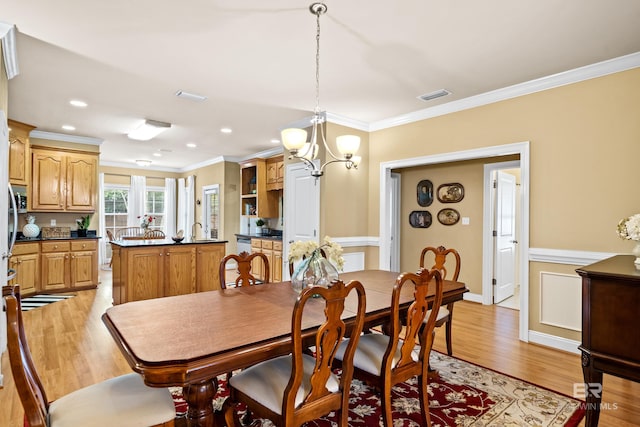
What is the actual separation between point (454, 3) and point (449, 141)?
2.07m

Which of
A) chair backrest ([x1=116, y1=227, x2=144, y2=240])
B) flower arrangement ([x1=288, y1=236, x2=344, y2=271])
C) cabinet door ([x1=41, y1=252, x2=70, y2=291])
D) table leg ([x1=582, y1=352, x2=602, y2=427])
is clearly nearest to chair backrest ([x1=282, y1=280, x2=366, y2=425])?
flower arrangement ([x1=288, y1=236, x2=344, y2=271])

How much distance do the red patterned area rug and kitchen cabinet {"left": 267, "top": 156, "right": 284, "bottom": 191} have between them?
441 centimetres

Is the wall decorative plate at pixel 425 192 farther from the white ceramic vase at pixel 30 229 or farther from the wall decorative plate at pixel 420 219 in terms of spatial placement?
the white ceramic vase at pixel 30 229

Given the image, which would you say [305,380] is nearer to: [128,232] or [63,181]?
[63,181]

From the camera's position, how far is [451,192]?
5.33 meters

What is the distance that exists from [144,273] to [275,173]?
303 cm

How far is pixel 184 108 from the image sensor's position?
14.1ft

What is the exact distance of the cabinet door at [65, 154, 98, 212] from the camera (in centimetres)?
580

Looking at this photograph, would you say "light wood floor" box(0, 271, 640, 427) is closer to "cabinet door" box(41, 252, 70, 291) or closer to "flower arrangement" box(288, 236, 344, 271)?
"cabinet door" box(41, 252, 70, 291)

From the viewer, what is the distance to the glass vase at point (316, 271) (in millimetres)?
2208

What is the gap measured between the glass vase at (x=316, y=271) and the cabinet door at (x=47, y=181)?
18.2ft

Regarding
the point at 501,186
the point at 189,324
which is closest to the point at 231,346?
the point at 189,324

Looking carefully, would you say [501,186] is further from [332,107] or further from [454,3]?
[454,3]

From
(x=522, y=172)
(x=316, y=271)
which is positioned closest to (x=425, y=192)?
(x=522, y=172)
